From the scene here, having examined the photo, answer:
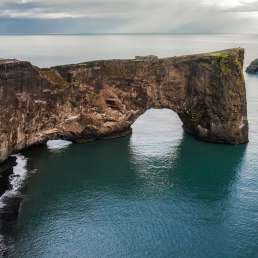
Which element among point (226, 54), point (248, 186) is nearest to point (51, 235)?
point (248, 186)

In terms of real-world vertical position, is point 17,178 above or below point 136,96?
below

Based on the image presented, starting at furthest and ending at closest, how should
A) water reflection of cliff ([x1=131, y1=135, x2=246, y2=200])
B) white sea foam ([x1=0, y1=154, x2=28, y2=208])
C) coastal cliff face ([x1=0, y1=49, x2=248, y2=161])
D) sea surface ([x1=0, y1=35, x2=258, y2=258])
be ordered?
coastal cliff face ([x1=0, y1=49, x2=248, y2=161]), water reflection of cliff ([x1=131, y1=135, x2=246, y2=200]), white sea foam ([x1=0, y1=154, x2=28, y2=208]), sea surface ([x1=0, y1=35, x2=258, y2=258])

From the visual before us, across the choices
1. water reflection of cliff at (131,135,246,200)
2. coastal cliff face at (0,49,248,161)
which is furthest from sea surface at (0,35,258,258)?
coastal cliff face at (0,49,248,161)

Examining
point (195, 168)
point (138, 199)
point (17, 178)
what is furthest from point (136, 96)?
point (138, 199)

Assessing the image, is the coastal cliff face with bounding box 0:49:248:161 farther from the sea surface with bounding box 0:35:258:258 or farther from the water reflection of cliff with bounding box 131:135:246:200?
the water reflection of cliff with bounding box 131:135:246:200

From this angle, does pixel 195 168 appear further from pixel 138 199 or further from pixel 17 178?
pixel 17 178
